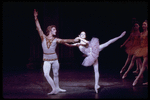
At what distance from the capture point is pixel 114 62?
10062mm

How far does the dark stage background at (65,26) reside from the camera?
9.01 metres

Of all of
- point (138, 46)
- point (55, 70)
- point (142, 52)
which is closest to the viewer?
point (55, 70)

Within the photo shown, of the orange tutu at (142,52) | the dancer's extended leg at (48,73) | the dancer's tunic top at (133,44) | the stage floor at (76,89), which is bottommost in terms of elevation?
the stage floor at (76,89)

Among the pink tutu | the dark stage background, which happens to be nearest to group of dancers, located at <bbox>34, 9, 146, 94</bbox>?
the pink tutu

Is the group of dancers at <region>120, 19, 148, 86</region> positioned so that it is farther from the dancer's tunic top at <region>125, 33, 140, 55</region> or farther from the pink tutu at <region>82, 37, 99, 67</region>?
the pink tutu at <region>82, 37, 99, 67</region>

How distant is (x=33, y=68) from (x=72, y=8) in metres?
2.99

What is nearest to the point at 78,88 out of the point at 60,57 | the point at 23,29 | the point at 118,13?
the point at 60,57

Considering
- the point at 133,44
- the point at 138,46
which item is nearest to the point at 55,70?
the point at 138,46

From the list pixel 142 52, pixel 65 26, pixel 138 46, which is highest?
pixel 65 26

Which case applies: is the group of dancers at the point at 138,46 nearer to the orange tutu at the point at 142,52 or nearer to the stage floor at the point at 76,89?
the orange tutu at the point at 142,52

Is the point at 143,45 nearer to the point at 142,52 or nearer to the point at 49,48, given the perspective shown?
the point at 142,52

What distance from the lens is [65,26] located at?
30.2 feet

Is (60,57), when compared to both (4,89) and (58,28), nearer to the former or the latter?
(58,28)

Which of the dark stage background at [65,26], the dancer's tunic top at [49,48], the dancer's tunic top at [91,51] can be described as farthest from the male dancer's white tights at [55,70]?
the dark stage background at [65,26]
